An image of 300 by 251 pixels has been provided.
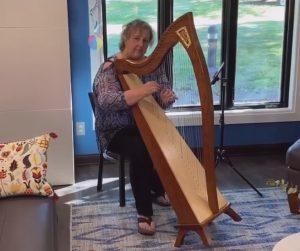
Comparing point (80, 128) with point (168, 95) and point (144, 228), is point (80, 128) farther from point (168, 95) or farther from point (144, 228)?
point (144, 228)

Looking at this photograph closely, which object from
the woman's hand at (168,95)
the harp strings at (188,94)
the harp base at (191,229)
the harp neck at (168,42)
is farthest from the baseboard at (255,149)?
the harp neck at (168,42)

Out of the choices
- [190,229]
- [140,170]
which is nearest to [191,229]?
[190,229]

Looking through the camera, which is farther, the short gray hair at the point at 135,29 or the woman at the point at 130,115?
the short gray hair at the point at 135,29

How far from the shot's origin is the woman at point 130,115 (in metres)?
2.58

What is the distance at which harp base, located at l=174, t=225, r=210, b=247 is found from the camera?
233 cm

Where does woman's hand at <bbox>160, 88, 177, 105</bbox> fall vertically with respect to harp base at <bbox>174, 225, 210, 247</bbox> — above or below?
above

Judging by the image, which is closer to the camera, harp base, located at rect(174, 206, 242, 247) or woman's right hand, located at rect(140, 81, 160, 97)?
harp base, located at rect(174, 206, 242, 247)

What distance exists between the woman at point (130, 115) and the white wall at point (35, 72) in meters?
0.45

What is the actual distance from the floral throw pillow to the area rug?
444 mm

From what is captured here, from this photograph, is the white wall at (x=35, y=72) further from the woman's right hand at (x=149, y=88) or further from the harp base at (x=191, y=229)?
the harp base at (x=191, y=229)

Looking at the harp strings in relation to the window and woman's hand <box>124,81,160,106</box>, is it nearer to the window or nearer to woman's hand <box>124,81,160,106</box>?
woman's hand <box>124,81,160,106</box>

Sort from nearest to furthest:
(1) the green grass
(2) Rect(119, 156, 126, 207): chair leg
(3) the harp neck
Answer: (3) the harp neck
(2) Rect(119, 156, 126, 207): chair leg
(1) the green grass

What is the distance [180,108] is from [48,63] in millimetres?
927

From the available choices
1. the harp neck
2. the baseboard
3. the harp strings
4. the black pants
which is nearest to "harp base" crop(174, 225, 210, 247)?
the harp strings
